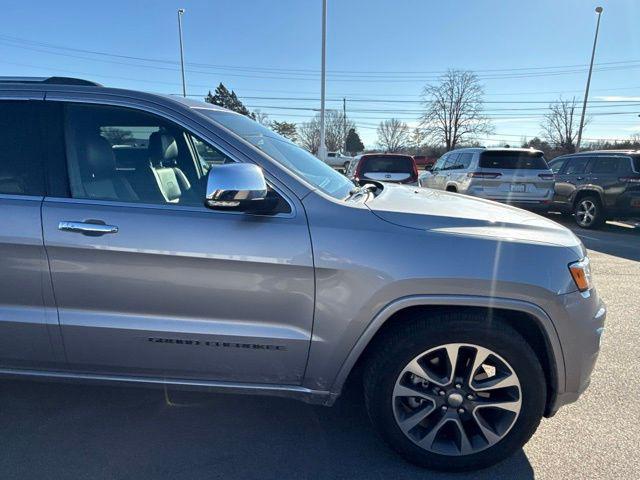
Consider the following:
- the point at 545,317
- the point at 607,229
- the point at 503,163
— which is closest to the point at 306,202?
the point at 545,317

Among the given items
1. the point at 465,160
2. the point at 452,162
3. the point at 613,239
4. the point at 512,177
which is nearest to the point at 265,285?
the point at 512,177

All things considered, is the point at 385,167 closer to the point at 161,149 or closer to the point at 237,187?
the point at 161,149

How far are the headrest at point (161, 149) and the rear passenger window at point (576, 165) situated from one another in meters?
10.4

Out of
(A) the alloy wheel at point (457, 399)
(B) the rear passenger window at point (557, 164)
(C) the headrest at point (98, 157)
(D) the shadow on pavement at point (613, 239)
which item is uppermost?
(C) the headrest at point (98, 157)

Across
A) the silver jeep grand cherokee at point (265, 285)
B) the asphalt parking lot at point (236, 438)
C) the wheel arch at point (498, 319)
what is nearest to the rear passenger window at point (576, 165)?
the asphalt parking lot at point (236, 438)

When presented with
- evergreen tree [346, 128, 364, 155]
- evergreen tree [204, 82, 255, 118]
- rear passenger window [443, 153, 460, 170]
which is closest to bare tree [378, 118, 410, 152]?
evergreen tree [346, 128, 364, 155]

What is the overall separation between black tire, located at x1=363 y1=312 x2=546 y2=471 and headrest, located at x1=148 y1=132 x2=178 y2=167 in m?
1.52

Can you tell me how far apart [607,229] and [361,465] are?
33.8ft

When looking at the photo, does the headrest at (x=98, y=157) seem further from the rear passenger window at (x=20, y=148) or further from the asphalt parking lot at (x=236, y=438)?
the asphalt parking lot at (x=236, y=438)

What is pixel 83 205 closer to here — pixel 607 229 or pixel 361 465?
pixel 361 465

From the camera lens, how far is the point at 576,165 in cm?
1023

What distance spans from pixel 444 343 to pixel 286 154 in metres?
1.41

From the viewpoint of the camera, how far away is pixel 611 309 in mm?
4434

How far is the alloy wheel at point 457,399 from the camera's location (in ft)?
6.79
